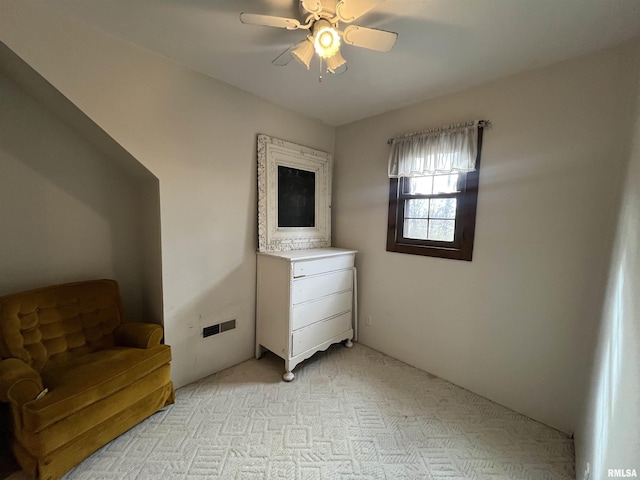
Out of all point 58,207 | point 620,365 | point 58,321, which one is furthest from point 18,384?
point 620,365

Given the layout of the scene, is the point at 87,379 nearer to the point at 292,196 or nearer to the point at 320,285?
the point at 320,285

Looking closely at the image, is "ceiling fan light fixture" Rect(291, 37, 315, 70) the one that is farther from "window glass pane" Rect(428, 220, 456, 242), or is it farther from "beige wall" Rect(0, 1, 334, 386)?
"window glass pane" Rect(428, 220, 456, 242)

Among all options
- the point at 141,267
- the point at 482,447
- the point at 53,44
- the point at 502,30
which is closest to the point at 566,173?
the point at 502,30

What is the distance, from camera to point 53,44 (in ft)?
4.76

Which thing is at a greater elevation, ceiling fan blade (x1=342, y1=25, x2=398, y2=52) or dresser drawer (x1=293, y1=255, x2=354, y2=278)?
ceiling fan blade (x1=342, y1=25, x2=398, y2=52)

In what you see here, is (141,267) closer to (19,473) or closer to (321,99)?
(19,473)

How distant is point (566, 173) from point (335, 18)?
5.69ft

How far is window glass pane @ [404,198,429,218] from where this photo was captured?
2.40 m

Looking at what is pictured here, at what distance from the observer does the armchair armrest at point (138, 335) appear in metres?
1.83

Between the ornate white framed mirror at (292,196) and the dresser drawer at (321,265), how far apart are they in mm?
407

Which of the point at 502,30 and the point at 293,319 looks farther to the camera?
the point at 293,319

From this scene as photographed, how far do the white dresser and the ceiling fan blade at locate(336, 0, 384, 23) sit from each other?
5.18 feet

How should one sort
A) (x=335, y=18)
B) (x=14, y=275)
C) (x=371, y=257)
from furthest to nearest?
(x=371, y=257), (x=14, y=275), (x=335, y=18)

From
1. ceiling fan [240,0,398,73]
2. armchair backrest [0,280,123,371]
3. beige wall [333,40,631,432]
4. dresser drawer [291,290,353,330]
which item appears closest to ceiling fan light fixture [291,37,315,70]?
ceiling fan [240,0,398,73]
